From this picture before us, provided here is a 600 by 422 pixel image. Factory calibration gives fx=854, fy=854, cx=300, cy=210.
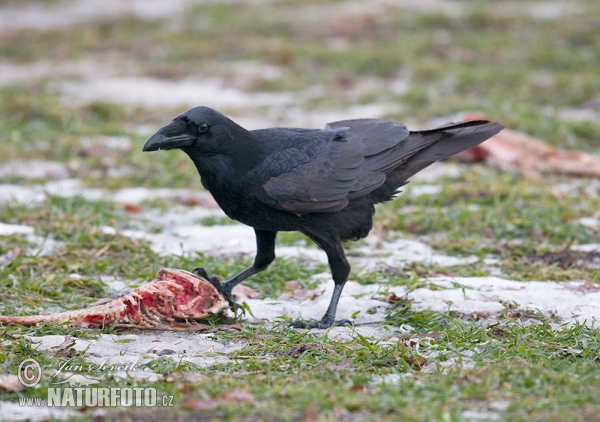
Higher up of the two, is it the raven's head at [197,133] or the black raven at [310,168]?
the raven's head at [197,133]

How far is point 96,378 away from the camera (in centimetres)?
372

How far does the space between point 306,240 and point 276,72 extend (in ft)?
18.1

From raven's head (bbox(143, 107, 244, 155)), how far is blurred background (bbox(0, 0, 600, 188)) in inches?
117

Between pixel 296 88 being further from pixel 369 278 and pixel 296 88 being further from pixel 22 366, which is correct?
pixel 22 366

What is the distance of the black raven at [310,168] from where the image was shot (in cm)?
484

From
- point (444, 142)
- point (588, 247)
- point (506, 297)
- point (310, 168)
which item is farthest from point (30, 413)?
point (588, 247)

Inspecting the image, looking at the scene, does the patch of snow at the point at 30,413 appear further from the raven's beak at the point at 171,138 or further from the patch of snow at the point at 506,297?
the patch of snow at the point at 506,297

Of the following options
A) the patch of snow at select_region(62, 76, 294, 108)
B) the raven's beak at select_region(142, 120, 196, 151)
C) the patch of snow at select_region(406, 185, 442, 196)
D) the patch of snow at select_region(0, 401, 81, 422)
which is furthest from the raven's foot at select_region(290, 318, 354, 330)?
the patch of snow at select_region(62, 76, 294, 108)

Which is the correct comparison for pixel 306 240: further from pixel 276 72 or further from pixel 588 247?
pixel 276 72

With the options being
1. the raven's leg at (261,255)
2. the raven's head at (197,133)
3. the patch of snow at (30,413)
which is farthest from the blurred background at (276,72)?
the patch of snow at (30,413)

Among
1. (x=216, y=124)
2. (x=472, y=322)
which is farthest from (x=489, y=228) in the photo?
(x=216, y=124)

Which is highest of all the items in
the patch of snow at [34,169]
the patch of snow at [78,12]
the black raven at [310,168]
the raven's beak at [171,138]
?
the patch of snow at [78,12]

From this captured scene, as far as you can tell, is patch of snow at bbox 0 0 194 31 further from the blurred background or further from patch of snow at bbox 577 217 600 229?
patch of snow at bbox 577 217 600 229

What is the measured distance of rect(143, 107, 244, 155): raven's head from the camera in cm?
477
